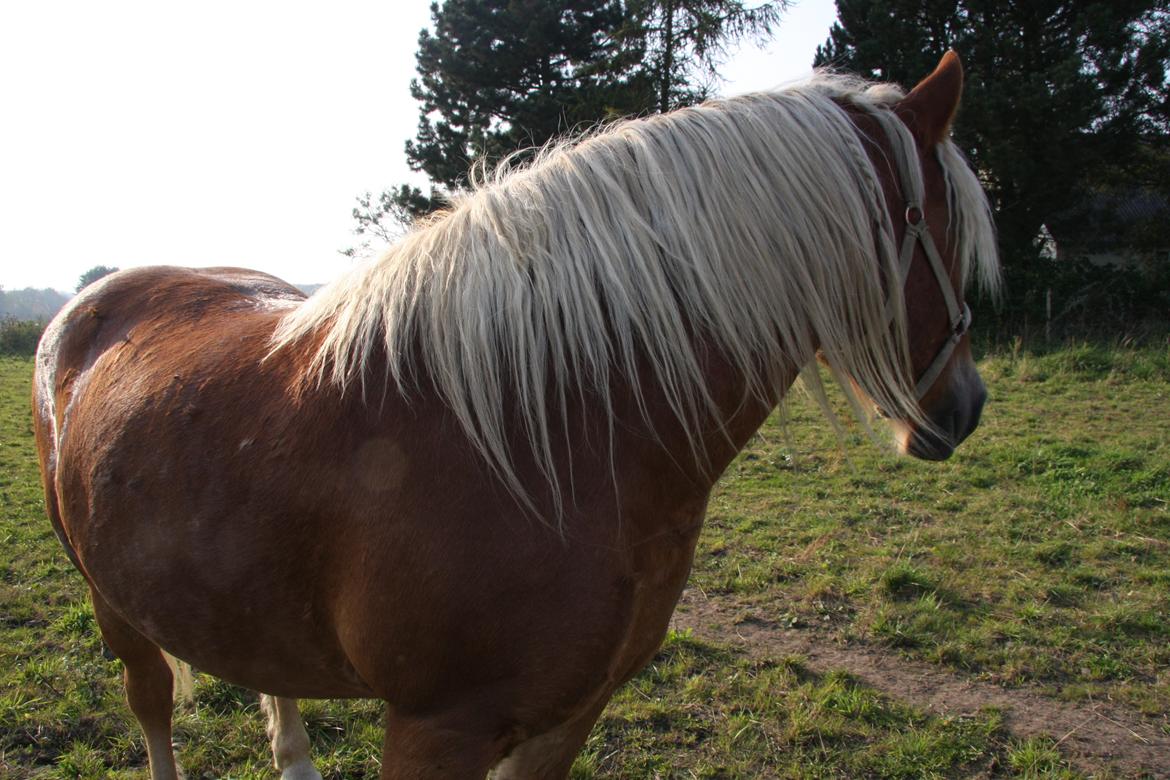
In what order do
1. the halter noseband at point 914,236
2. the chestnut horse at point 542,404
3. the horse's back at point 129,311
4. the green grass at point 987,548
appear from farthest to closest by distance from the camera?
1. the green grass at point 987,548
2. the horse's back at point 129,311
3. the halter noseband at point 914,236
4. the chestnut horse at point 542,404

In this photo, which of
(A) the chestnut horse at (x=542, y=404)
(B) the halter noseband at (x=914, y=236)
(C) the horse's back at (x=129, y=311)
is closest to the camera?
(A) the chestnut horse at (x=542, y=404)

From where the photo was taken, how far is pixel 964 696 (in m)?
3.21

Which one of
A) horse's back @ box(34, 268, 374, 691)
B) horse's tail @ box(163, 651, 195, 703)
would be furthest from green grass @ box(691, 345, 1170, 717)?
horse's tail @ box(163, 651, 195, 703)

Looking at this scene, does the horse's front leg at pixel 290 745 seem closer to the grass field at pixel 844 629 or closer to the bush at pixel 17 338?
the grass field at pixel 844 629

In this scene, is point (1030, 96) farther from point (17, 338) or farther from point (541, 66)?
point (17, 338)

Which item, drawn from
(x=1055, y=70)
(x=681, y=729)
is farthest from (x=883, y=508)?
(x=1055, y=70)

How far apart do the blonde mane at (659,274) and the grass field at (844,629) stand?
0.43 meters

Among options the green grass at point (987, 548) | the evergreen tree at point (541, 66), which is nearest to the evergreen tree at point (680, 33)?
the evergreen tree at point (541, 66)

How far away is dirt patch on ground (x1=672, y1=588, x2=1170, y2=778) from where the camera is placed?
9.33 feet

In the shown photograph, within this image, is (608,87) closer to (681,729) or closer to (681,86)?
(681,86)

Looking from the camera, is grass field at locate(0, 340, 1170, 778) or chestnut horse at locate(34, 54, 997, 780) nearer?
chestnut horse at locate(34, 54, 997, 780)

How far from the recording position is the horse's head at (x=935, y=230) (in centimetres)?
161

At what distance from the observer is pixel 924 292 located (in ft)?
5.45

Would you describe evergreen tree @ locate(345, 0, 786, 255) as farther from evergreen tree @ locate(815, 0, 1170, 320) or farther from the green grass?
the green grass
